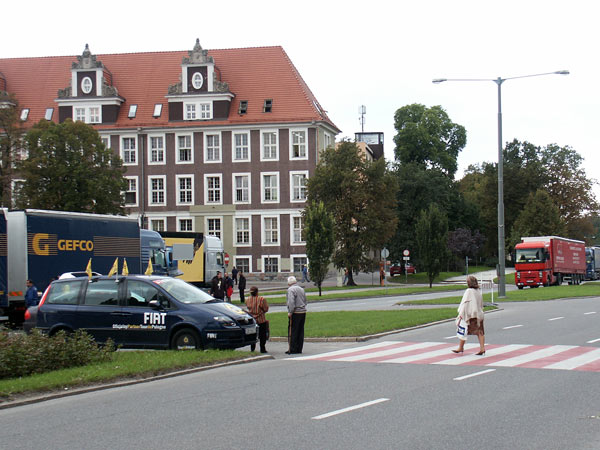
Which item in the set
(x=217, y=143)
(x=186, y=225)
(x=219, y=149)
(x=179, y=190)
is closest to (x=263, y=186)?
(x=219, y=149)

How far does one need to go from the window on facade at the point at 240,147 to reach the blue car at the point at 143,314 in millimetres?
51344

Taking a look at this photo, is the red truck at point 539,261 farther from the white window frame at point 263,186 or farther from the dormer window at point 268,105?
the dormer window at point 268,105

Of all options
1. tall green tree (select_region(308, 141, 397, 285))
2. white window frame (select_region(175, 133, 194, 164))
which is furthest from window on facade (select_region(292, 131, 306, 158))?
white window frame (select_region(175, 133, 194, 164))

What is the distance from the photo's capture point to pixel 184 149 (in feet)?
228

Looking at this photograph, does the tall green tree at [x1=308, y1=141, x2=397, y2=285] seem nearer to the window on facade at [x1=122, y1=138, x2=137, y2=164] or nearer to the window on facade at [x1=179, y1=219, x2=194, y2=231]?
the window on facade at [x1=179, y1=219, x2=194, y2=231]

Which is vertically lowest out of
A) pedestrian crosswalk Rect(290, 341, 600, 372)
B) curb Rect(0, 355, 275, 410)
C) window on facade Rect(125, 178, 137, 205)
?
pedestrian crosswalk Rect(290, 341, 600, 372)

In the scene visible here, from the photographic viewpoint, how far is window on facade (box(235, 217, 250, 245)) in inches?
2692

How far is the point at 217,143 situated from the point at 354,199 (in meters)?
15.4

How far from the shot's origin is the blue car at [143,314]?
16172 mm

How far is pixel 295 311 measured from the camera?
1697 cm

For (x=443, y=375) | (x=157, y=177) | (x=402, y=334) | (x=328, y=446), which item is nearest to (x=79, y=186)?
(x=157, y=177)

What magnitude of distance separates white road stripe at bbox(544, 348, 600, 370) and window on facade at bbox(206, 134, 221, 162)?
180 ft

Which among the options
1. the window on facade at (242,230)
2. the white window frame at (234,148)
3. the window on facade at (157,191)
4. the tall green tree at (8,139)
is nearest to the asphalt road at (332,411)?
the tall green tree at (8,139)

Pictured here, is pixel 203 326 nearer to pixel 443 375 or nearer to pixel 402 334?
pixel 443 375
